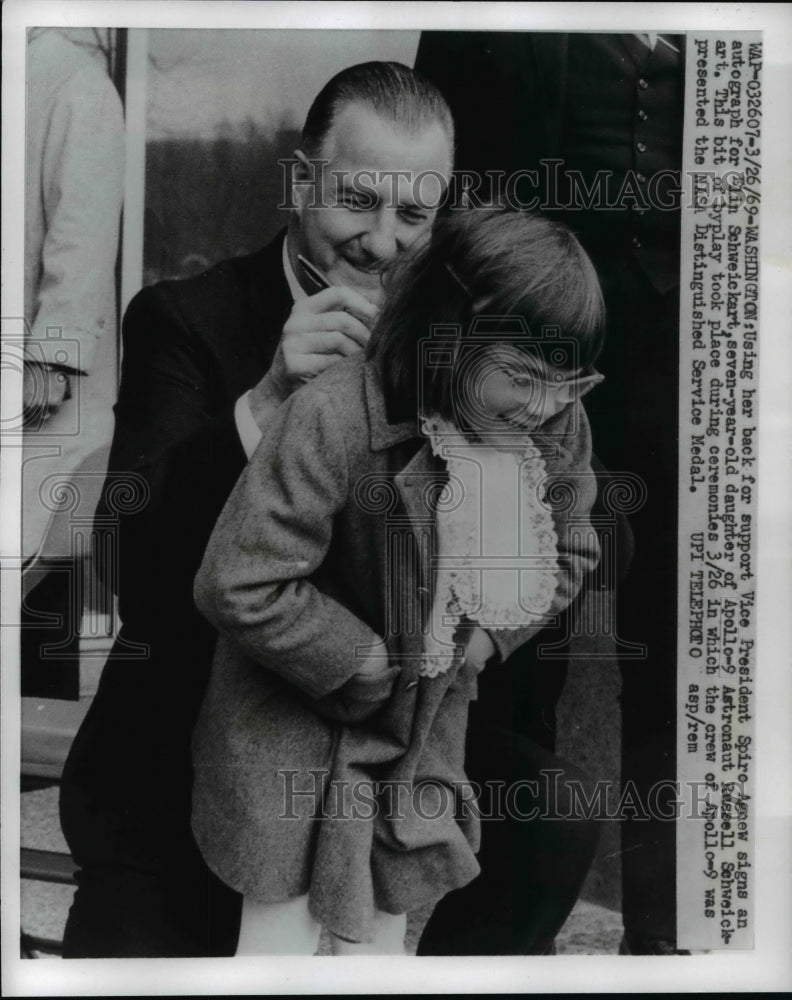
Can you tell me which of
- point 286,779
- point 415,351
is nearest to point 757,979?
point 286,779

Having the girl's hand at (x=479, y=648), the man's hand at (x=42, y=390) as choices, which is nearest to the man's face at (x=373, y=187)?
the man's hand at (x=42, y=390)

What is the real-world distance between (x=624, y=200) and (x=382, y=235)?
1.70 feet

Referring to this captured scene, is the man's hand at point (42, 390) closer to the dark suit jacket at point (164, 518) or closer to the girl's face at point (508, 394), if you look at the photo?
the dark suit jacket at point (164, 518)

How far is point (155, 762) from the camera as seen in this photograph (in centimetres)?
239

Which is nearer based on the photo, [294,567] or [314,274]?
[294,567]

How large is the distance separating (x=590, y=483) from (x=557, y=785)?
65 centimetres

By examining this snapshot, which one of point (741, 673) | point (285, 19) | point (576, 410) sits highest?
point (285, 19)

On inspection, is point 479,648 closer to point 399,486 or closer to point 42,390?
point 399,486

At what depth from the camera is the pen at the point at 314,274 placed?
7.82 ft

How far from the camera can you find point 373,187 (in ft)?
7.75

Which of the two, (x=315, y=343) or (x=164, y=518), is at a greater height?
(x=315, y=343)

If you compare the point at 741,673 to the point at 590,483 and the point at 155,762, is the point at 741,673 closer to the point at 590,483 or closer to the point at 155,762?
the point at 590,483

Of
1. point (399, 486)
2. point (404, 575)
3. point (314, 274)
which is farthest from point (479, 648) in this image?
point (314, 274)

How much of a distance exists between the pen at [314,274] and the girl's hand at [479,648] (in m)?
0.79
